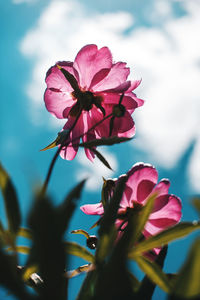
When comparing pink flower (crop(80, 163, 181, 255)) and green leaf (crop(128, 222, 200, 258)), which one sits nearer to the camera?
green leaf (crop(128, 222, 200, 258))

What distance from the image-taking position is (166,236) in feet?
1.19

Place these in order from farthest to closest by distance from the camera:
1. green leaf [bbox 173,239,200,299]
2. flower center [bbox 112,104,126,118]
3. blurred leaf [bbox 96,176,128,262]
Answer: flower center [bbox 112,104,126,118] < blurred leaf [bbox 96,176,128,262] < green leaf [bbox 173,239,200,299]

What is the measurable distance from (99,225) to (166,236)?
0.25 feet

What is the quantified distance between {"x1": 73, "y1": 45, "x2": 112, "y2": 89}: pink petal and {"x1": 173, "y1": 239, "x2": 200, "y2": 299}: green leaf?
0.52 meters

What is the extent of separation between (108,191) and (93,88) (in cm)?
25

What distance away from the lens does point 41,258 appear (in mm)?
242

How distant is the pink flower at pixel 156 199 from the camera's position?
0.59 meters

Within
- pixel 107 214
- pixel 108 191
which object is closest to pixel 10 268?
pixel 107 214

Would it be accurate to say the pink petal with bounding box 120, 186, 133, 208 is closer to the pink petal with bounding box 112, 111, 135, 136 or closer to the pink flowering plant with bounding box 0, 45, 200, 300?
the pink flowering plant with bounding box 0, 45, 200, 300

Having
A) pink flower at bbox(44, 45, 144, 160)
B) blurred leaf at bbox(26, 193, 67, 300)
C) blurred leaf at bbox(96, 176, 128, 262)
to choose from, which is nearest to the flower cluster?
pink flower at bbox(44, 45, 144, 160)

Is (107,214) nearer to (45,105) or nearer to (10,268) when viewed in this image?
(10,268)

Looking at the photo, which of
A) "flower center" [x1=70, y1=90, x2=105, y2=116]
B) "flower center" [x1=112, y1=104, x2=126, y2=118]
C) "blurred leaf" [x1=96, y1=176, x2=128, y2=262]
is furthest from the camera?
"flower center" [x1=70, y1=90, x2=105, y2=116]

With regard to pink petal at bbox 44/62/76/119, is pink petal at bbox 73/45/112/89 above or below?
above

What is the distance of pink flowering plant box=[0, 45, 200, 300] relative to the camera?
0.78 feet
